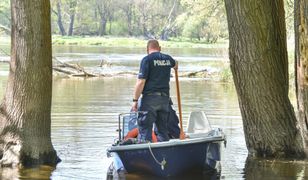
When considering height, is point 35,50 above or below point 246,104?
above

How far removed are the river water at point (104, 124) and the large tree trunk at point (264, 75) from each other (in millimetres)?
378

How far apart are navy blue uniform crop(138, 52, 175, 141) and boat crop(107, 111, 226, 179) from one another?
42 centimetres

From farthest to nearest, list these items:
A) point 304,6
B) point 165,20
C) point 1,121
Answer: point 165,20
point 1,121
point 304,6

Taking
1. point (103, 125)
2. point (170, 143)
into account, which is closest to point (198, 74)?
point (103, 125)

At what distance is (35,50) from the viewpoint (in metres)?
10.1

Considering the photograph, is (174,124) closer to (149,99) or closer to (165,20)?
(149,99)

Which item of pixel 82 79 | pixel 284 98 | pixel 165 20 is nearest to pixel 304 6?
pixel 284 98

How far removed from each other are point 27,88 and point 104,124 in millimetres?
4987

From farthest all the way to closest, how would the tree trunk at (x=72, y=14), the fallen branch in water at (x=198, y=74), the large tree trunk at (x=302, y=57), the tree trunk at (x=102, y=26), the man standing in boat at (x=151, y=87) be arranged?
the tree trunk at (x=102, y=26) < the tree trunk at (x=72, y=14) < the fallen branch in water at (x=198, y=74) < the man standing in boat at (x=151, y=87) < the large tree trunk at (x=302, y=57)

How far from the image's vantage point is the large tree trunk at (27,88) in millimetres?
9984

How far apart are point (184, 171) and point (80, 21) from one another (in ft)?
260

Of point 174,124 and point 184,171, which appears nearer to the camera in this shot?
point 184,171

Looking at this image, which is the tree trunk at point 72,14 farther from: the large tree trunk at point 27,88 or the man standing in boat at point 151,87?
the man standing in boat at point 151,87

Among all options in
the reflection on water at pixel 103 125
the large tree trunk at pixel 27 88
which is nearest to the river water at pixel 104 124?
the reflection on water at pixel 103 125
